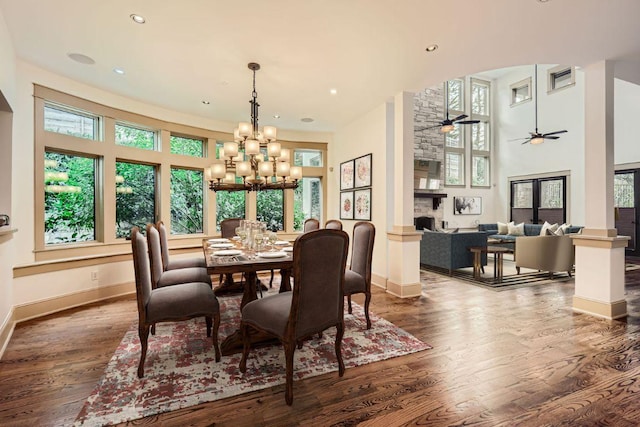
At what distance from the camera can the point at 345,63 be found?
3.26 metres

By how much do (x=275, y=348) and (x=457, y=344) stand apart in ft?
5.30

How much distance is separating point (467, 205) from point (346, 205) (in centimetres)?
570

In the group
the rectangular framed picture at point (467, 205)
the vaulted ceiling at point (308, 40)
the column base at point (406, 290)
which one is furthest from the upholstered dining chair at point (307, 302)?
the rectangular framed picture at point (467, 205)

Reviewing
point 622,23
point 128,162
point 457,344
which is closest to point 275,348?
point 457,344

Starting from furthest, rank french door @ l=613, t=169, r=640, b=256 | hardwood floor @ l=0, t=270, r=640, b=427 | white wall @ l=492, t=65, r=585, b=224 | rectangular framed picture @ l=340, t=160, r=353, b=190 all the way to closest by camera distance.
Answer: white wall @ l=492, t=65, r=585, b=224 → french door @ l=613, t=169, r=640, b=256 → rectangular framed picture @ l=340, t=160, r=353, b=190 → hardwood floor @ l=0, t=270, r=640, b=427

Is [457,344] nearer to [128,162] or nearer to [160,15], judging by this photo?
[160,15]

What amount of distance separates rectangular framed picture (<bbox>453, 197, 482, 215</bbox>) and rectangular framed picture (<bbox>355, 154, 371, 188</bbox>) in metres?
5.39

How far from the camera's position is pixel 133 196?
4.61 meters

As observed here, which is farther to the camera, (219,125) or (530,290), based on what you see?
(219,125)

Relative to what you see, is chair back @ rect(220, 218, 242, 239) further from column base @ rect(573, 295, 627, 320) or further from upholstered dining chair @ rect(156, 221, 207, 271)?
column base @ rect(573, 295, 627, 320)

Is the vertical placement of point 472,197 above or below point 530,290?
above

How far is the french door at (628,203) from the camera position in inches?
275

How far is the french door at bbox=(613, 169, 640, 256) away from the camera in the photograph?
700 centimetres

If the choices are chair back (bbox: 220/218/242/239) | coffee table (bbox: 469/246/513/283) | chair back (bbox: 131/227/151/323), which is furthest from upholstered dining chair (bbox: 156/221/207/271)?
coffee table (bbox: 469/246/513/283)
